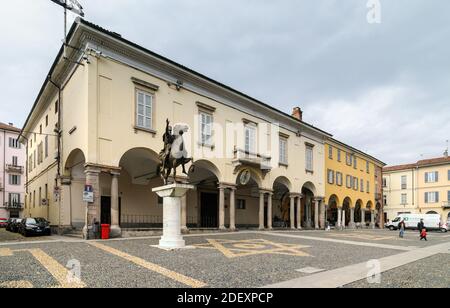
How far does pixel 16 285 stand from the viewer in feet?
20.1

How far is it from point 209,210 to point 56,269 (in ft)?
68.1

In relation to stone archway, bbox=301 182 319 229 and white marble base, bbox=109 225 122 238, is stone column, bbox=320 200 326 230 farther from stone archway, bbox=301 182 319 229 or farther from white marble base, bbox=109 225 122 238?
white marble base, bbox=109 225 122 238

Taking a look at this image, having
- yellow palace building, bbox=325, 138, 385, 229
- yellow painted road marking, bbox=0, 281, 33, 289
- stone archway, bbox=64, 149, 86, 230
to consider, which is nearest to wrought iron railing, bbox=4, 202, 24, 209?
stone archway, bbox=64, 149, 86, 230

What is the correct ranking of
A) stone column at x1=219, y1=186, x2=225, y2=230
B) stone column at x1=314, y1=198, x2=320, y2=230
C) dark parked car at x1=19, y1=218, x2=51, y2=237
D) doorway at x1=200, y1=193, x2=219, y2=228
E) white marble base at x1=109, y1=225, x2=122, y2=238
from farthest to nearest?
stone column at x1=314, y1=198, x2=320, y2=230 < doorway at x1=200, y1=193, x2=219, y2=228 < stone column at x1=219, y1=186, x2=225, y2=230 < dark parked car at x1=19, y1=218, x2=51, y2=237 < white marble base at x1=109, y1=225, x2=122, y2=238

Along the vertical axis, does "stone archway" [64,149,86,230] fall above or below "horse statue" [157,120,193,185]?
below

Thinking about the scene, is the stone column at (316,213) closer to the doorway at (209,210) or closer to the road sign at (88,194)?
the doorway at (209,210)

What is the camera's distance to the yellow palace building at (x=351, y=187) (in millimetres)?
36750

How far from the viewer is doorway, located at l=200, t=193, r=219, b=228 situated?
1085 inches

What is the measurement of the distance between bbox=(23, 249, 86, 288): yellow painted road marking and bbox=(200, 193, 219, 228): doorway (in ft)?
56.8

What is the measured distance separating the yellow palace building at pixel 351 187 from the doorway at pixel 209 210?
1315cm

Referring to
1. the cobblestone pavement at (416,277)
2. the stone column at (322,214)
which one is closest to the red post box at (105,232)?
the cobblestone pavement at (416,277)

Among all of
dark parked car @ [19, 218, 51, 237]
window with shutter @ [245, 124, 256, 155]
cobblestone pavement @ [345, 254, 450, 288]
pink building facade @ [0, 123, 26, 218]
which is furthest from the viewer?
pink building facade @ [0, 123, 26, 218]

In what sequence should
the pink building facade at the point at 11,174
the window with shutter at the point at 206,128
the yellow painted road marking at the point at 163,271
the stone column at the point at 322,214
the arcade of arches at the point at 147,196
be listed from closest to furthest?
the yellow painted road marking at the point at 163,271, the arcade of arches at the point at 147,196, the window with shutter at the point at 206,128, the stone column at the point at 322,214, the pink building facade at the point at 11,174
